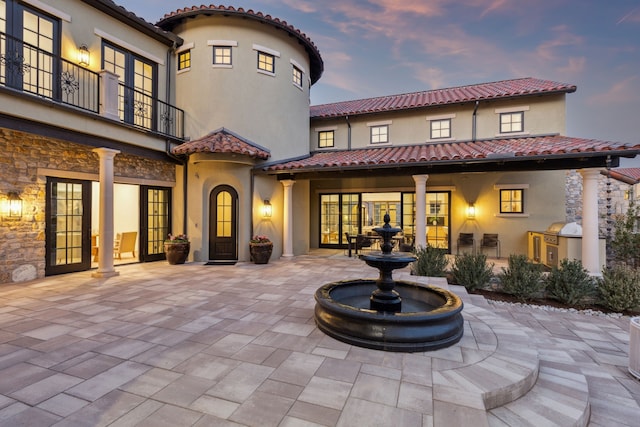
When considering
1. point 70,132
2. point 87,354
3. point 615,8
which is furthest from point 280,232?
point 615,8

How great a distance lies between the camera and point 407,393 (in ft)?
8.84

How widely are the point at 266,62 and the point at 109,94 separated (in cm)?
526

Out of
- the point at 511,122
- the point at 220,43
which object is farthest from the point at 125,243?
the point at 511,122

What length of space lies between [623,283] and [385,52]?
722 inches

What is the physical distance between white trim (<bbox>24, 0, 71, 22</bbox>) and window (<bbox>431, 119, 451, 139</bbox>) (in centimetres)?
1201

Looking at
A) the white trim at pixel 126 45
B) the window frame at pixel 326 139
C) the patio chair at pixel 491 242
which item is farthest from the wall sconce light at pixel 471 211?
the white trim at pixel 126 45

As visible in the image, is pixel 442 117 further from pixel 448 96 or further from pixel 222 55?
pixel 222 55

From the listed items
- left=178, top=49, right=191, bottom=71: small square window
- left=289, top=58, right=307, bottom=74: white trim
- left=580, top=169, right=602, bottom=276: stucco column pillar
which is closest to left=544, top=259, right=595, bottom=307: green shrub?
left=580, top=169, right=602, bottom=276: stucco column pillar

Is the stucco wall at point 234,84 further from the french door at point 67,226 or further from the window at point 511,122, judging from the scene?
the window at point 511,122

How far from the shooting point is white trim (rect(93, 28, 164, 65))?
8.37 m

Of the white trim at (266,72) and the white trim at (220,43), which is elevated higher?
the white trim at (220,43)

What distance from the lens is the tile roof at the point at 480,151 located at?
7.55 m

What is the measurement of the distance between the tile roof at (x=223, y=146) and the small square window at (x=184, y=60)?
263cm

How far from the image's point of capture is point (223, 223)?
10.4m
